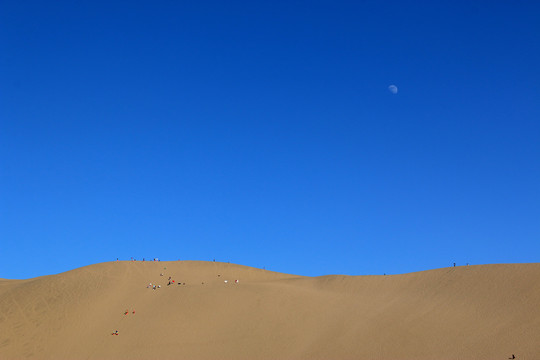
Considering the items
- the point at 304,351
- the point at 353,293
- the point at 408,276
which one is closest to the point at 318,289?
the point at 353,293

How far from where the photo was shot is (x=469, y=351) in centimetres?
3606

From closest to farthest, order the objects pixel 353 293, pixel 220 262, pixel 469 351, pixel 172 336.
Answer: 1. pixel 469 351
2. pixel 172 336
3. pixel 353 293
4. pixel 220 262

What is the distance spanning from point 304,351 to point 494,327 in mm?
13574

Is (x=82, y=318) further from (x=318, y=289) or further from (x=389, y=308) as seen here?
(x=389, y=308)

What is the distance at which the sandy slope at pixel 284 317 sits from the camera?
38531 mm

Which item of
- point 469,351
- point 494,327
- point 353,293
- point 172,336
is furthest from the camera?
point 353,293

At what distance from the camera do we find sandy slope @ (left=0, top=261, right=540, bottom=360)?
126 feet

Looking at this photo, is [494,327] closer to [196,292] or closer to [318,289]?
[318,289]

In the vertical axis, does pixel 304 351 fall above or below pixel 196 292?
below

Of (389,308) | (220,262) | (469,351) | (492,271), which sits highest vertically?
(220,262)

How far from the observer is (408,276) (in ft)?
172

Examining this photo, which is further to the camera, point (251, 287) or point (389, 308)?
point (251, 287)

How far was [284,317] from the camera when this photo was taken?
1758 inches

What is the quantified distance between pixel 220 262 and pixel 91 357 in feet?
89.1
